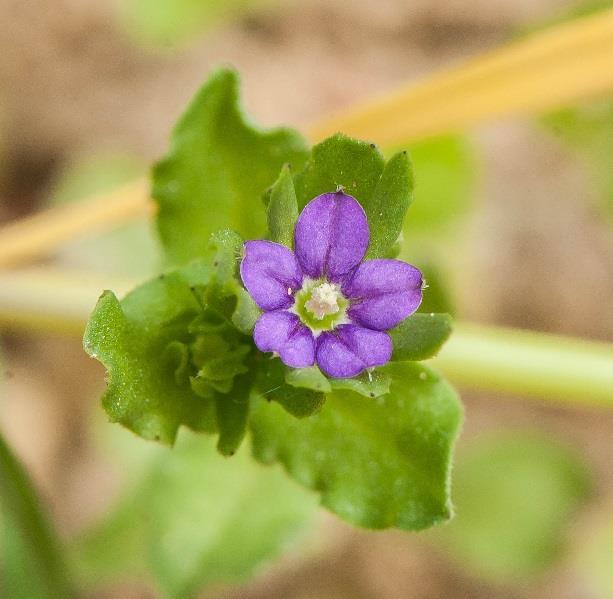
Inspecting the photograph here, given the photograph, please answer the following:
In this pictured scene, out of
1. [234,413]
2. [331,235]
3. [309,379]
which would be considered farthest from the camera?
[234,413]

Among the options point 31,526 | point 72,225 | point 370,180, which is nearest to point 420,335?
point 370,180

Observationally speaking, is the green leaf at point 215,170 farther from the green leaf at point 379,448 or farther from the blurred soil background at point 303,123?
the blurred soil background at point 303,123

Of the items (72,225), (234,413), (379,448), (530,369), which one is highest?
(72,225)

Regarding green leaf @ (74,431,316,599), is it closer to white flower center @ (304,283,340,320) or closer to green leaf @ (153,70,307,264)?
green leaf @ (153,70,307,264)

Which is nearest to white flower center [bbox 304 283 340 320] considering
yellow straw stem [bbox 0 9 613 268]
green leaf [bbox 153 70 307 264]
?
green leaf [bbox 153 70 307 264]

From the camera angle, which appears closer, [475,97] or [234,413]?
[234,413]

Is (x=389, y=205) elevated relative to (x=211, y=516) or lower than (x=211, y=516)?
elevated

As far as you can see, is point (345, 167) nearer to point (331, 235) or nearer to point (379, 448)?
point (331, 235)

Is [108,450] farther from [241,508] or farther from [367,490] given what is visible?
[367,490]
